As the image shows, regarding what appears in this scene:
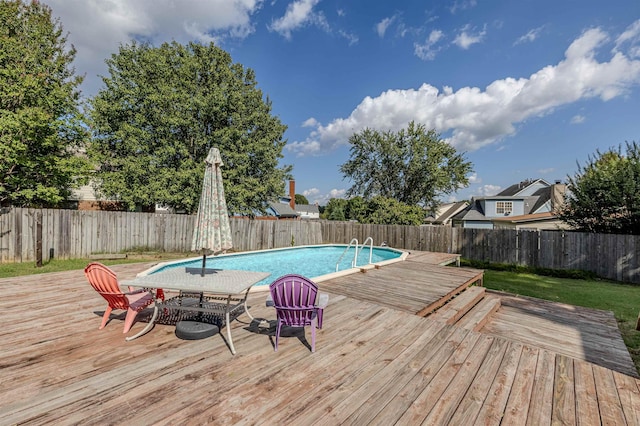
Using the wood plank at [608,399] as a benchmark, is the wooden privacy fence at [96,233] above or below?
above

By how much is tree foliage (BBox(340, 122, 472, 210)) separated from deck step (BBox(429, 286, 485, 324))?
20.1m

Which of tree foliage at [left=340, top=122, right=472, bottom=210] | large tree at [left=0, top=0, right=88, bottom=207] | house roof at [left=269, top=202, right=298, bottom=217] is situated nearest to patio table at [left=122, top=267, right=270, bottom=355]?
large tree at [left=0, top=0, right=88, bottom=207]

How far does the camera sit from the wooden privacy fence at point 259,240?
9789mm

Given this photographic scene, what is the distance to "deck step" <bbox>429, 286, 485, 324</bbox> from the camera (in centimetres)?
447

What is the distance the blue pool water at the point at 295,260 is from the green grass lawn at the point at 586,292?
166 inches

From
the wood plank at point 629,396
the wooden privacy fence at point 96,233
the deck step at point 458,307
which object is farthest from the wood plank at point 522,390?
the wooden privacy fence at point 96,233

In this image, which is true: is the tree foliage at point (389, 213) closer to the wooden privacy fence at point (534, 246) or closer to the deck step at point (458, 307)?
the wooden privacy fence at point (534, 246)

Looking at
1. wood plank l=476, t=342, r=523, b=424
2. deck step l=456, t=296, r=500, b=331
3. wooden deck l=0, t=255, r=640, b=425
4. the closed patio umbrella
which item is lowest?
deck step l=456, t=296, r=500, b=331

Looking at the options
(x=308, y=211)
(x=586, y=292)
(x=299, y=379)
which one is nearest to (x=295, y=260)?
(x=586, y=292)

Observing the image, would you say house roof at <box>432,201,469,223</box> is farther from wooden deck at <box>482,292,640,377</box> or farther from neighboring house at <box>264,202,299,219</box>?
wooden deck at <box>482,292,640,377</box>

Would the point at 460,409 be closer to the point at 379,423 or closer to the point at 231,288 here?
the point at 379,423

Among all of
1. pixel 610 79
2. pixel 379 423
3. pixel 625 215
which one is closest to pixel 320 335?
pixel 379 423

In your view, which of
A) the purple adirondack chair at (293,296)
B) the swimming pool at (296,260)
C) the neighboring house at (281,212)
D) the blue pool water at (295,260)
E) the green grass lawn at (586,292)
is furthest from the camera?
the neighboring house at (281,212)

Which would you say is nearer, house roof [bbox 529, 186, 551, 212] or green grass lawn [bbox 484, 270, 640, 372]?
green grass lawn [bbox 484, 270, 640, 372]
